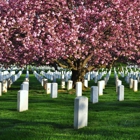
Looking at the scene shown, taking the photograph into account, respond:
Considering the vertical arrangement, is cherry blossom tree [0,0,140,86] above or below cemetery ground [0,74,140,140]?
above

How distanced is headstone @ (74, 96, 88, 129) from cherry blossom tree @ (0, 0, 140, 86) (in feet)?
A: 41.1

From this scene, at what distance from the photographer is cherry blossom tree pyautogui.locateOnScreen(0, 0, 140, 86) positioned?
81.8 ft

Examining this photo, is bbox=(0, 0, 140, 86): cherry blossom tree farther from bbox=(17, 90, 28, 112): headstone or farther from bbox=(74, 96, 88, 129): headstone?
bbox=(74, 96, 88, 129): headstone

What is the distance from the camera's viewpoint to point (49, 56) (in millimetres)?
24938

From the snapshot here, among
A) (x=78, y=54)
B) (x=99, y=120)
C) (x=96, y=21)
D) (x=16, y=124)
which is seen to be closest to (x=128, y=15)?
(x=96, y=21)

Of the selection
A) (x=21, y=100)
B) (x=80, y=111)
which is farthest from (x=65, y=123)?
(x=21, y=100)

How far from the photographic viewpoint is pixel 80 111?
12109mm

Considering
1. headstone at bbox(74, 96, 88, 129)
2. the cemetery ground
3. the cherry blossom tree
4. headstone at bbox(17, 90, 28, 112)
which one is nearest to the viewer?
the cemetery ground

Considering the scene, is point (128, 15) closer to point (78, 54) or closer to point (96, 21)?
point (96, 21)

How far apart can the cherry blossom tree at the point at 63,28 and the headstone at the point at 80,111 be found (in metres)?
12.5

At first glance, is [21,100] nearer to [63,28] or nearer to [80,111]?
[80,111]

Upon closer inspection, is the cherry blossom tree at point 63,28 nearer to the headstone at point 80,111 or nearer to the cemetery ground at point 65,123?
the cemetery ground at point 65,123

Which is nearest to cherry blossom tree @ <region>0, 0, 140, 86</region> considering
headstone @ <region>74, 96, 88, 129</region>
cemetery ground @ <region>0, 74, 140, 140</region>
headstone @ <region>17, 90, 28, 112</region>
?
cemetery ground @ <region>0, 74, 140, 140</region>

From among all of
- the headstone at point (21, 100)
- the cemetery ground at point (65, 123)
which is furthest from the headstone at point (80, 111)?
the headstone at point (21, 100)
